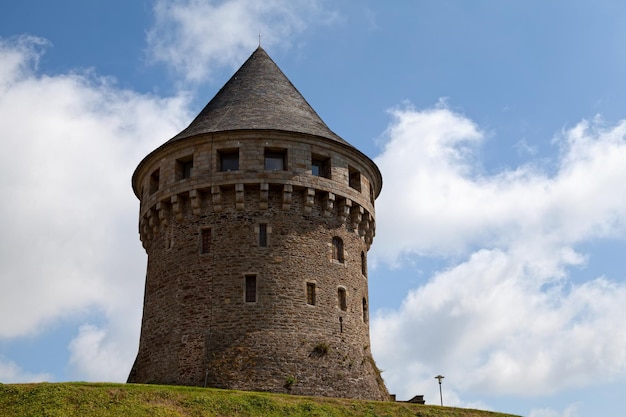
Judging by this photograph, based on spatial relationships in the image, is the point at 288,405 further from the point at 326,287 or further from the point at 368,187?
the point at 368,187

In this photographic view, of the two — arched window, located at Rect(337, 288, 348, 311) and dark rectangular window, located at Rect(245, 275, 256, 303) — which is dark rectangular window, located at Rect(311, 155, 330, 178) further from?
dark rectangular window, located at Rect(245, 275, 256, 303)

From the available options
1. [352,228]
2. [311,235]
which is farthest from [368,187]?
[311,235]

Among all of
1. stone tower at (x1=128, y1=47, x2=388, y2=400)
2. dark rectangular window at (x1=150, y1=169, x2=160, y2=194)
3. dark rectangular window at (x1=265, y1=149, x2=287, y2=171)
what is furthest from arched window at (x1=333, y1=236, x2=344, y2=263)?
dark rectangular window at (x1=150, y1=169, x2=160, y2=194)

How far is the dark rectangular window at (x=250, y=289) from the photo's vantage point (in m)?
31.4

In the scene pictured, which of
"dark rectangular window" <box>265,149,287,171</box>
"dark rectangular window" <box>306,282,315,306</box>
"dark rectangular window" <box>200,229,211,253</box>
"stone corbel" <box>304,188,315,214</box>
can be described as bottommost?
"dark rectangular window" <box>306,282,315,306</box>

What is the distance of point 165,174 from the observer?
34.9 m

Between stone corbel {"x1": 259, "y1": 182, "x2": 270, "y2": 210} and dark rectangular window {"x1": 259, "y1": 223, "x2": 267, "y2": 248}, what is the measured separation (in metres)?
0.76

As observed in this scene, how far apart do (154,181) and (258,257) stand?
7392 millimetres

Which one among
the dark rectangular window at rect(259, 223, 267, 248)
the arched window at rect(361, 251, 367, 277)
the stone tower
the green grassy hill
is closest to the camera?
the green grassy hill

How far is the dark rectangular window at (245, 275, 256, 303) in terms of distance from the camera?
31438mm

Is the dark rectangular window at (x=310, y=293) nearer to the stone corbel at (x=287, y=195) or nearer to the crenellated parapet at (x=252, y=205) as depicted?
the crenellated parapet at (x=252, y=205)

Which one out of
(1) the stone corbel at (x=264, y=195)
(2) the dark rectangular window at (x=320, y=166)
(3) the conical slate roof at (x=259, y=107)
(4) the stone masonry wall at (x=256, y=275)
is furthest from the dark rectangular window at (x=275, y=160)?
(2) the dark rectangular window at (x=320, y=166)

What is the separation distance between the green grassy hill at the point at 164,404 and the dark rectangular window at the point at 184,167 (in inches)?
445

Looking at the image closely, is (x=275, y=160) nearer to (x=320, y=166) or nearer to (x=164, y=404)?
(x=320, y=166)
